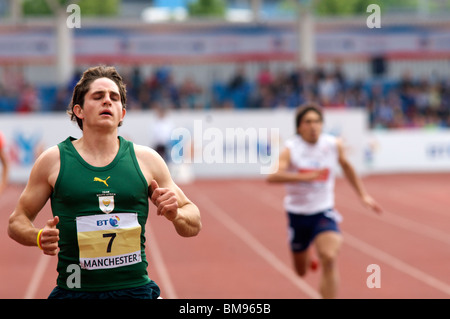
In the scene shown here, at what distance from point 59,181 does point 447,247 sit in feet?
27.3

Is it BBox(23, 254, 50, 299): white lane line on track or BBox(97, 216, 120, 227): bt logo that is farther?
BBox(23, 254, 50, 299): white lane line on track

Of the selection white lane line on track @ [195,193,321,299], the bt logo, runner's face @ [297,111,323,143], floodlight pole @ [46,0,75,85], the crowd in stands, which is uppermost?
floodlight pole @ [46,0,75,85]

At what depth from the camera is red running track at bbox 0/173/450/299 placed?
8180mm

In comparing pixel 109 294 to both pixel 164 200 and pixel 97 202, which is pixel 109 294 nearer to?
pixel 97 202

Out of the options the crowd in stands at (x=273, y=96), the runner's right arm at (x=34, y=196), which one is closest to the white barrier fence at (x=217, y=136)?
the crowd in stands at (x=273, y=96)

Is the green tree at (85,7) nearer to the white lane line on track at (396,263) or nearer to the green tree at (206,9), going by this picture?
the green tree at (206,9)

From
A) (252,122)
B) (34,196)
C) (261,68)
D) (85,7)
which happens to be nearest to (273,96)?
(252,122)

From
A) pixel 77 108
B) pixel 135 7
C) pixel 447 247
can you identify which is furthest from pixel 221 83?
pixel 135 7

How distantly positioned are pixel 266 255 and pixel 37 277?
9.86ft

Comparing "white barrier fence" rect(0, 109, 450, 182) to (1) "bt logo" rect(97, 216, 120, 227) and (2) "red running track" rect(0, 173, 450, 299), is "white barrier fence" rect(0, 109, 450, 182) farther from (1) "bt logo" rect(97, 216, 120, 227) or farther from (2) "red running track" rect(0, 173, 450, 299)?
(1) "bt logo" rect(97, 216, 120, 227)

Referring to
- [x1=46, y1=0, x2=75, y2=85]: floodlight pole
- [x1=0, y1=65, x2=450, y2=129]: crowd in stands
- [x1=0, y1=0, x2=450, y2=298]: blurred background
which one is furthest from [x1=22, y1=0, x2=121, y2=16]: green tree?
[x1=46, y1=0, x2=75, y2=85]: floodlight pole

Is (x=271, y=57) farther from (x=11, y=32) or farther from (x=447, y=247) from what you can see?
(x=447, y=247)

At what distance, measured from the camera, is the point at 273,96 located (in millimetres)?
24750

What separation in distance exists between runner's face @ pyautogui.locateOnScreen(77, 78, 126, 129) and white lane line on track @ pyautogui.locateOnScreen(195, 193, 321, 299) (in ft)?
15.1
